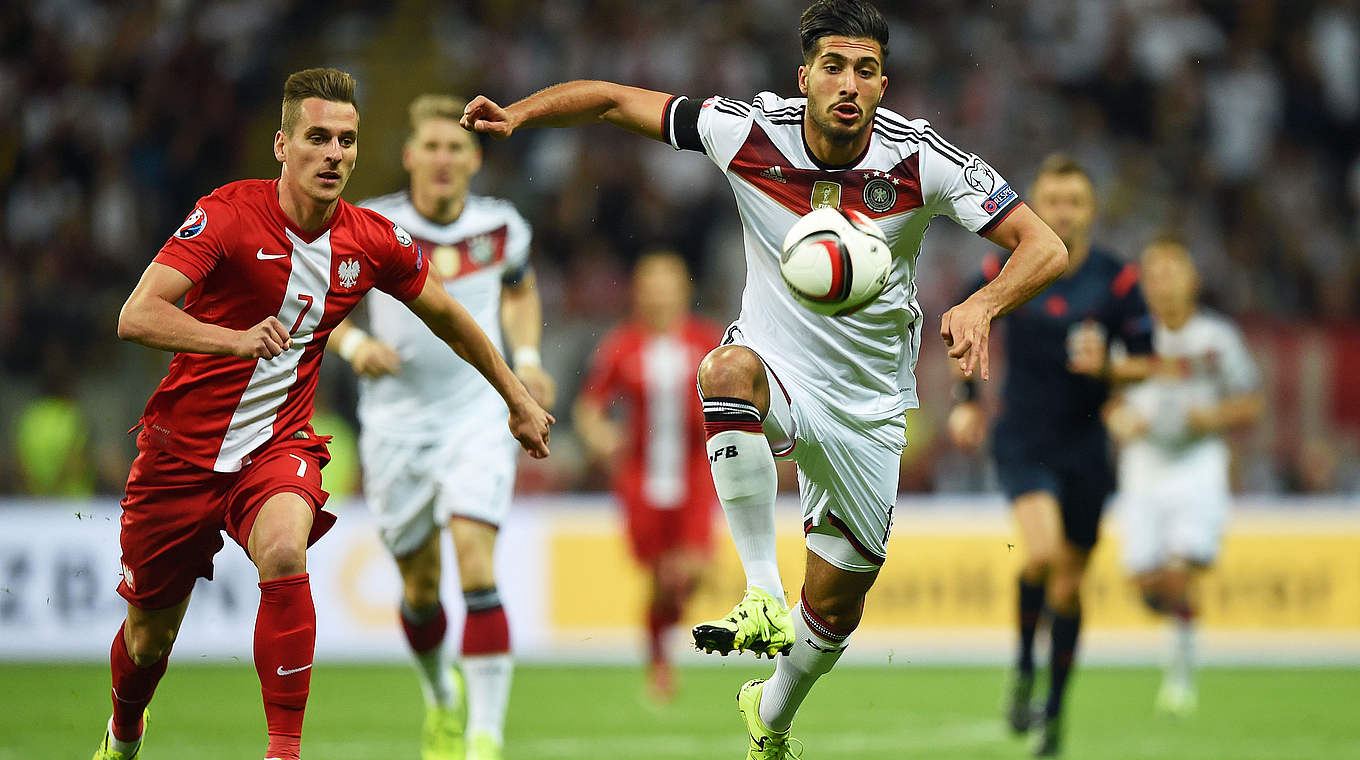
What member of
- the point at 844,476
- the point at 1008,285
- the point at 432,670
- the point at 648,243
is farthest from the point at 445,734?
the point at 648,243

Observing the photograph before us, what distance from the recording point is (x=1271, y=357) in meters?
14.0

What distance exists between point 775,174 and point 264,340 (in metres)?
1.93

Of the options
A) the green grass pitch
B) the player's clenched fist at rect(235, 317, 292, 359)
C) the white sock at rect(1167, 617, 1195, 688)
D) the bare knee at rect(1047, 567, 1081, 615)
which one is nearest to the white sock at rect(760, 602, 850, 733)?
the green grass pitch

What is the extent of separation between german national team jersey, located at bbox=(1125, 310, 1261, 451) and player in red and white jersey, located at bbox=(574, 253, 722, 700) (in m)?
3.17

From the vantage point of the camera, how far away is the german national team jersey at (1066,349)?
9.03m

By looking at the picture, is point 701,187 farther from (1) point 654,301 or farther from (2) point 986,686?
(2) point 986,686

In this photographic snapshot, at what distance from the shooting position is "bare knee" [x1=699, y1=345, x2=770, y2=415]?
18.4 ft

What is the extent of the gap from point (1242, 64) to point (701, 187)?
570cm

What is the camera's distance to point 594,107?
5.91 m

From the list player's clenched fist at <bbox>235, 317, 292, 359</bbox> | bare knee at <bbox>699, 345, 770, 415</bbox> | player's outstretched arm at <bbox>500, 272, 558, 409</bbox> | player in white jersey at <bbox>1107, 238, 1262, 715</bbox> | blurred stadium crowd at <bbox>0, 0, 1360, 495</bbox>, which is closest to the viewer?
player's clenched fist at <bbox>235, 317, 292, 359</bbox>

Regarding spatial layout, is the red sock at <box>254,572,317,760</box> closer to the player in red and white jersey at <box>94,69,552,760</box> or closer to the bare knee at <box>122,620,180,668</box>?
the player in red and white jersey at <box>94,69,552,760</box>

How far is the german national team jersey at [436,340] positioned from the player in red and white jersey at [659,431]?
4.05 m

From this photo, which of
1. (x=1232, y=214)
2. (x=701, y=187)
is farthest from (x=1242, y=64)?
(x=701, y=187)

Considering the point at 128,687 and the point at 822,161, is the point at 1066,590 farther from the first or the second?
the point at 128,687
